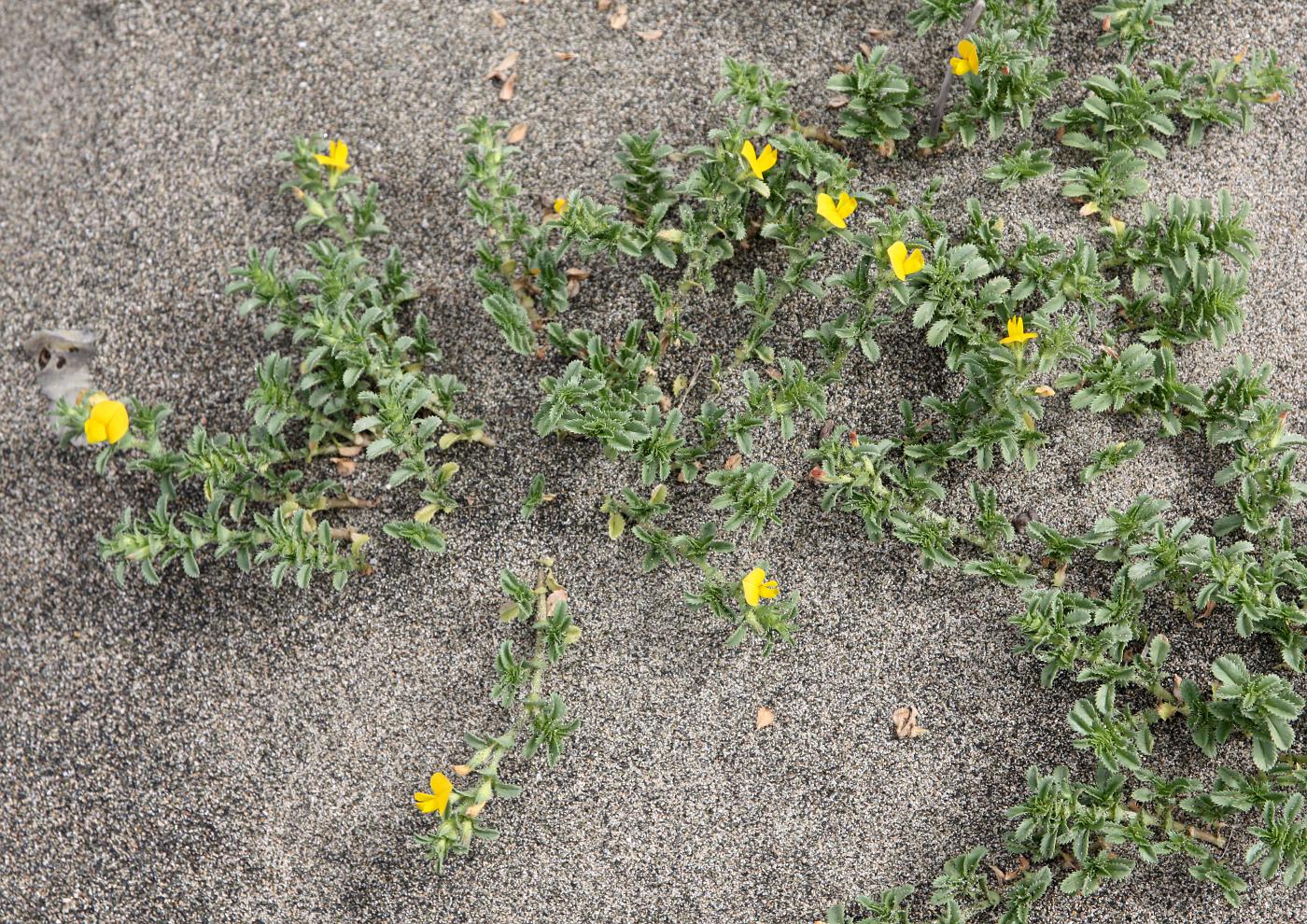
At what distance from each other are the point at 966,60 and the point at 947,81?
8 centimetres

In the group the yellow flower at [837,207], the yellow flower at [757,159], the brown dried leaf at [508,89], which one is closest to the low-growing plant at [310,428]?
the brown dried leaf at [508,89]

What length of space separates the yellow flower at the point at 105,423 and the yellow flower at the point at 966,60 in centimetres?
230

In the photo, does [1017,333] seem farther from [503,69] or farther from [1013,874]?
[503,69]

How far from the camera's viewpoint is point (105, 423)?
2498 millimetres

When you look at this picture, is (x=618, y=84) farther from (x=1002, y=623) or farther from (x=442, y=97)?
(x=1002, y=623)

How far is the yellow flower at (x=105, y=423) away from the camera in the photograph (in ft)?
8.17

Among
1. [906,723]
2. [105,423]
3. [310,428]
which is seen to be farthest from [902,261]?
[105,423]

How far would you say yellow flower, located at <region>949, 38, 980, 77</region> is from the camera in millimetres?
2717

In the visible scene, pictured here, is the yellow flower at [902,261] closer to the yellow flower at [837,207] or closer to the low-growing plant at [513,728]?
the yellow flower at [837,207]

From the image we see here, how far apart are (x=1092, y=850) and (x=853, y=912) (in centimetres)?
59

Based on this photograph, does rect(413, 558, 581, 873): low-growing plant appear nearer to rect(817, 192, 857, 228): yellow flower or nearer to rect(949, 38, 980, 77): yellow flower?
rect(817, 192, 857, 228): yellow flower

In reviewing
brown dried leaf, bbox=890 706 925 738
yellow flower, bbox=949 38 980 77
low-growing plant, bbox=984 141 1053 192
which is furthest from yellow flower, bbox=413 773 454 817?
yellow flower, bbox=949 38 980 77

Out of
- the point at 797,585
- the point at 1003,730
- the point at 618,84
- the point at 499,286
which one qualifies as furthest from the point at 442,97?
the point at 1003,730

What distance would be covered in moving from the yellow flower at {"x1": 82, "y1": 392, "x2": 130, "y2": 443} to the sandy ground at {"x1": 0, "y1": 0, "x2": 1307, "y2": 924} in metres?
0.35
